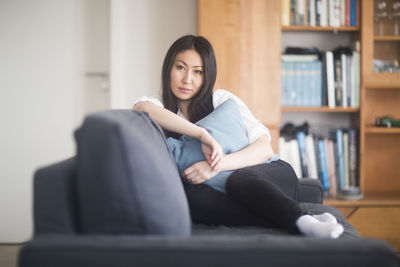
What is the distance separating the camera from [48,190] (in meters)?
0.90

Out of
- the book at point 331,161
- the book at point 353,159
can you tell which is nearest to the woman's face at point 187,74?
the book at point 331,161

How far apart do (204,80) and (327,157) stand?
125 cm

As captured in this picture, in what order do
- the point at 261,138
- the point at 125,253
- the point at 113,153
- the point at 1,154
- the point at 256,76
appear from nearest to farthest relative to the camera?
the point at 125,253, the point at 113,153, the point at 261,138, the point at 256,76, the point at 1,154

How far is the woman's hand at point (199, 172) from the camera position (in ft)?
4.77

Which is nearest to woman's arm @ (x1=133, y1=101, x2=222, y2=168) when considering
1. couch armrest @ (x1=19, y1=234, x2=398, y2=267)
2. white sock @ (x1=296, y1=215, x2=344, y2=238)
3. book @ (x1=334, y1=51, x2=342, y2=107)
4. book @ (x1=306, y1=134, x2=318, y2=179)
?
white sock @ (x1=296, y1=215, x2=344, y2=238)

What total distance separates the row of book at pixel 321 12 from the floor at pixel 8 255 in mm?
2212

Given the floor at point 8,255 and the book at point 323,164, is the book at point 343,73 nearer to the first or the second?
the book at point 323,164

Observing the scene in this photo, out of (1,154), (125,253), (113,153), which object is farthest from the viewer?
(1,154)

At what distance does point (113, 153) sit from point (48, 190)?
0.18 meters

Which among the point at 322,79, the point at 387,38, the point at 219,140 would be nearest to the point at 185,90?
the point at 219,140

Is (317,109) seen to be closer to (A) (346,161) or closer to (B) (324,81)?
(B) (324,81)

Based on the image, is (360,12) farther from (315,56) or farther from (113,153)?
(113,153)

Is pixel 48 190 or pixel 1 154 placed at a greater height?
pixel 48 190

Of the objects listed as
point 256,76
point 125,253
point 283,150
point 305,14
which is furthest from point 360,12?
point 125,253
